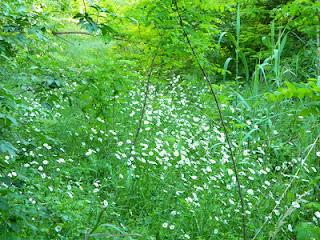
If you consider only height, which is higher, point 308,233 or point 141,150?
point 308,233

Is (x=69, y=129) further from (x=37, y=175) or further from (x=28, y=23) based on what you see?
(x=28, y=23)

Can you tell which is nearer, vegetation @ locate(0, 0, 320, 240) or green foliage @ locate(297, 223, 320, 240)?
vegetation @ locate(0, 0, 320, 240)

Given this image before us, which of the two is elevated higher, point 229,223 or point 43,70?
point 43,70

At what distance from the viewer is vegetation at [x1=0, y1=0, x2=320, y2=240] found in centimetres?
251

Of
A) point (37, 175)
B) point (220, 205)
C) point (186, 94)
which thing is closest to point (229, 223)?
point (220, 205)

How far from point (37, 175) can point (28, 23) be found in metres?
1.35

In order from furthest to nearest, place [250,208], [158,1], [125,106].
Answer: [125,106], [158,1], [250,208]

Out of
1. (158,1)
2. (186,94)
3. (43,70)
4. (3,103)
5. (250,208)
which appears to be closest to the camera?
(3,103)

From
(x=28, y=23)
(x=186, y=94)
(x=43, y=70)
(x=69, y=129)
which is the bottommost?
(x=186, y=94)

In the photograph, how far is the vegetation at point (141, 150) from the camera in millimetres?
2514

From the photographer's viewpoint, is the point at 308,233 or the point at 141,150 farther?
the point at 141,150

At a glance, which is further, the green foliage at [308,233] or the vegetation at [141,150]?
the green foliage at [308,233]

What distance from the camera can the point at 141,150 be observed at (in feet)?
13.9

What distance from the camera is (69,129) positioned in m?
4.62
